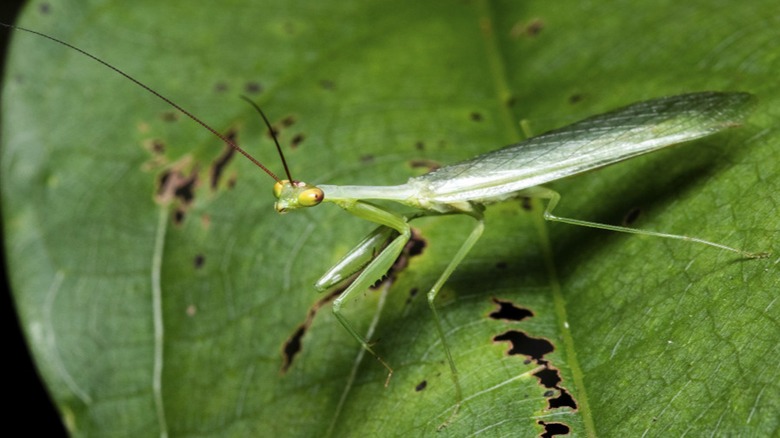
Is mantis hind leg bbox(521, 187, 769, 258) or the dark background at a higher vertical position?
mantis hind leg bbox(521, 187, 769, 258)

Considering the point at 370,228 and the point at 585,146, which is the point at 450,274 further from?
the point at 585,146

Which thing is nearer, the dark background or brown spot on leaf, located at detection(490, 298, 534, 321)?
brown spot on leaf, located at detection(490, 298, 534, 321)

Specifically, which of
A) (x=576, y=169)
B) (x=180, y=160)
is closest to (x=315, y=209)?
(x=180, y=160)

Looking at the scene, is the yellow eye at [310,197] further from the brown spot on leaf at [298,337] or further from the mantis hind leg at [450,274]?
the mantis hind leg at [450,274]

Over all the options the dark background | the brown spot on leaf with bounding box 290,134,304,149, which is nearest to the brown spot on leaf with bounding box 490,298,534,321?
the brown spot on leaf with bounding box 290,134,304,149

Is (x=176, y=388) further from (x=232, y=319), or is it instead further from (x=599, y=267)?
(x=599, y=267)

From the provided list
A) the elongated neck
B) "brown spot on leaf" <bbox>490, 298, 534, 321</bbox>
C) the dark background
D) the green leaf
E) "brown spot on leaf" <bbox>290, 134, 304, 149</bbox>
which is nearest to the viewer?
the green leaf

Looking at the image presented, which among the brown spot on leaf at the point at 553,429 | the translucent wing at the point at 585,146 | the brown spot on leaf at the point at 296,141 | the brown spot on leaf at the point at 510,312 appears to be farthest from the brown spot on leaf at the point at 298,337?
the brown spot on leaf at the point at 553,429

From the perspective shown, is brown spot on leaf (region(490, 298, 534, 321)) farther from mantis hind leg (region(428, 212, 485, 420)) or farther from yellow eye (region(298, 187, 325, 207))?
yellow eye (region(298, 187, 325, 207))
